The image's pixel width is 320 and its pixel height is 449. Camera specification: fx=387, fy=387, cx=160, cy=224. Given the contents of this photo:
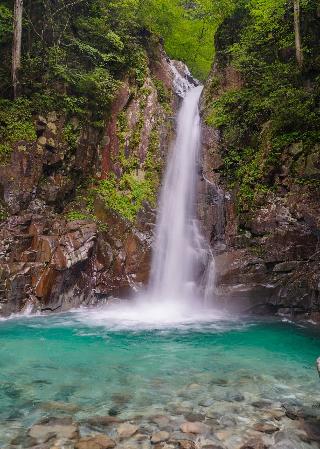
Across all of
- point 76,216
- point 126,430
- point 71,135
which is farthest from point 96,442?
point 71,135

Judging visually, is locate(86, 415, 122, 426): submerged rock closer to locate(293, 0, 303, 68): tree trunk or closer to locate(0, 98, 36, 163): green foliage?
locate(0, 98, 36, 163): green foliage

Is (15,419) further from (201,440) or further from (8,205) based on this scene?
(8,205)

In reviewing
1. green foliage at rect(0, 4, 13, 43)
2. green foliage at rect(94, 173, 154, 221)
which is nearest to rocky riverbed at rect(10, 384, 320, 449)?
green foliage at rect(94, 173, 154, 221)

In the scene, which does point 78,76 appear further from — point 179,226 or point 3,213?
point 179,226

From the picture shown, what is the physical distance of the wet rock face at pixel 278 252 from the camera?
11.1 meters

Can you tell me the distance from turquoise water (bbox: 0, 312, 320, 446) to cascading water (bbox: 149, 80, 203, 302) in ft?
→ 8.84

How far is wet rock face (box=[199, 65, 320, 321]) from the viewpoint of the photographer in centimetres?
1108

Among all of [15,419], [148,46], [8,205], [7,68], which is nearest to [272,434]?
[15,419]

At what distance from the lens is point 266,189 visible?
12.9 meters

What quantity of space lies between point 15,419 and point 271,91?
13.5 meters

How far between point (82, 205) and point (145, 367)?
8.57 meters

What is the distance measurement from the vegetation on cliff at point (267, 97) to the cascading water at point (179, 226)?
1.35 meters

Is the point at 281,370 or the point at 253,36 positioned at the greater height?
the point at 253,36

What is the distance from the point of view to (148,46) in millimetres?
19328
